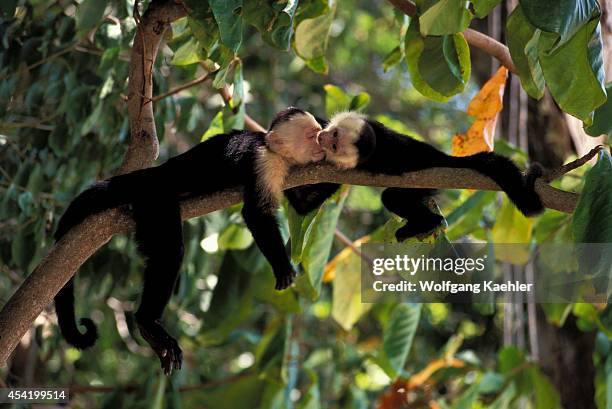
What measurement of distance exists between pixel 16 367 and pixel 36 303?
3092mm

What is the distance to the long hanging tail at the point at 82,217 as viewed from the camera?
8.71 feet

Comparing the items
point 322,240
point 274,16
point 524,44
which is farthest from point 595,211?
point 322,240

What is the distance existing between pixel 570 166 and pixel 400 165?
0.70 m

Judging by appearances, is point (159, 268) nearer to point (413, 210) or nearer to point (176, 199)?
point (176, 199)

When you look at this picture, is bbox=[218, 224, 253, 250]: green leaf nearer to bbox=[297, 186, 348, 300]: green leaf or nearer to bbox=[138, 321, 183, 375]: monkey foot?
bbox=[297, 186, 348, 300]: green leaf

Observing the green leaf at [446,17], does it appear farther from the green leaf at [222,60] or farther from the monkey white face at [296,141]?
the monkey white face at [296,141]

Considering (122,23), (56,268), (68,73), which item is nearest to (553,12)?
(56,268)

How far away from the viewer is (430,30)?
2215mm

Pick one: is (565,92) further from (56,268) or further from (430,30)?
(56,268)

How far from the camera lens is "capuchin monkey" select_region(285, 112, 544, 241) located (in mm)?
2537

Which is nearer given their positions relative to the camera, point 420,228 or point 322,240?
point 420,228

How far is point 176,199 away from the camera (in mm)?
2727

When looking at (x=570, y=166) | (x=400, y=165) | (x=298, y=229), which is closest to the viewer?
(x=570, y=166)

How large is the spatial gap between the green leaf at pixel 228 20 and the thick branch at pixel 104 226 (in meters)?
0.57
